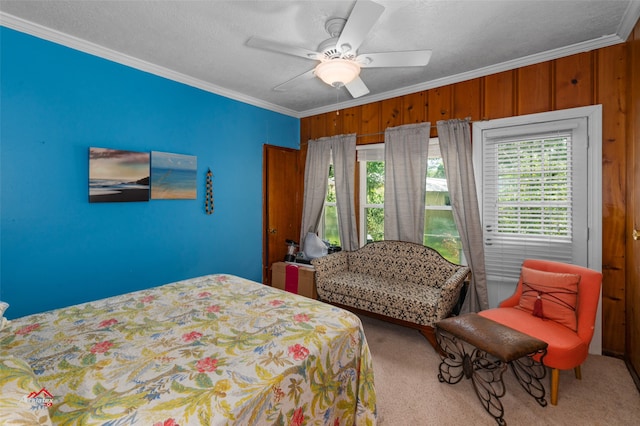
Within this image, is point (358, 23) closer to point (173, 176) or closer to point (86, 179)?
point (173, 176)

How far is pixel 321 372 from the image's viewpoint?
4.54 feet

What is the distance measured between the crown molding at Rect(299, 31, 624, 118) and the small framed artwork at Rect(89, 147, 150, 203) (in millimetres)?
2624

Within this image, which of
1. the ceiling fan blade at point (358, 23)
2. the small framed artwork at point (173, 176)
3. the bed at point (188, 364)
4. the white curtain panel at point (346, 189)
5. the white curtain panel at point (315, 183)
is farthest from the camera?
the white curtain panel at point (315, 183)

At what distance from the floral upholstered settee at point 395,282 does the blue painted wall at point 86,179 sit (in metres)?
1.41

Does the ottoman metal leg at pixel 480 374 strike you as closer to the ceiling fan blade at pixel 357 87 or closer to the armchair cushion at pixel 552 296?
the armchair cushion at pixel 552 296

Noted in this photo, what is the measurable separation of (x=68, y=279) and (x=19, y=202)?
719 millimetres

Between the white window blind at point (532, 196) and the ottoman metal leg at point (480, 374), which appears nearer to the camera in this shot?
the ottoman metal leg at point (480, 374)

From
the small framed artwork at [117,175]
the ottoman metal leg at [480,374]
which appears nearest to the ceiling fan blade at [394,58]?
the ottoman metal leg at [480,374]

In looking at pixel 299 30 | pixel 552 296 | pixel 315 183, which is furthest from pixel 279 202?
pixel 552 296

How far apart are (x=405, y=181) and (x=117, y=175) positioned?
3043 mm

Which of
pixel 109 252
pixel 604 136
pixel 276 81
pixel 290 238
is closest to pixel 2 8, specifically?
pixel 109 252

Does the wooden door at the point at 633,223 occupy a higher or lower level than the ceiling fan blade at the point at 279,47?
lower

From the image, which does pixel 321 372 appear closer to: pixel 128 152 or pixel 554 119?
pixel 128 152

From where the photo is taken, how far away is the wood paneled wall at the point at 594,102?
101 inches
